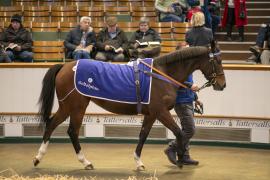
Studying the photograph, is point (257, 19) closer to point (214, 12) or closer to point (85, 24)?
point (214, 12)

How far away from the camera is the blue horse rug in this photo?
30.1 feet

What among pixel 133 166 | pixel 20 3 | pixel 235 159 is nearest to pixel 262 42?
pixel 235 159

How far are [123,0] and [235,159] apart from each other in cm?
720

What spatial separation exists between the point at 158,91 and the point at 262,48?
4.44m

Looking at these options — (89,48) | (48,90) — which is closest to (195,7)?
(89,48)

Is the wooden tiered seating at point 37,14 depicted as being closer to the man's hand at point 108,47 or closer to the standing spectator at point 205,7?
the standing spectator at point 205,7

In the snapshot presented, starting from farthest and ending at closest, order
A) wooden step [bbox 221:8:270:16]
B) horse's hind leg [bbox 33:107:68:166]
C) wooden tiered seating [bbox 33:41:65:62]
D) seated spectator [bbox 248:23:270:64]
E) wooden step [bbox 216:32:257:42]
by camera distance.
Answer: wooden step [bbox 221:8:270:16] < wooden step [bbox 216:32:257:42] < wooden tiered seating [bbox 33:41:65:62] < seated spectator [bbox 248:23:270:64] < horse's hind leg [bbox 33:107:68:166]

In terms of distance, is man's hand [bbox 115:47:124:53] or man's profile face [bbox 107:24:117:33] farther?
man's profile face [bbox 107:24:117:33]

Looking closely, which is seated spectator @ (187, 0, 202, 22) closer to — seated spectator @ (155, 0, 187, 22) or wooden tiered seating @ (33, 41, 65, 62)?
seated spectator @ (155, 0, 187, 22)

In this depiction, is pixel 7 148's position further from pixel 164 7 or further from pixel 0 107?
pixel 164 7

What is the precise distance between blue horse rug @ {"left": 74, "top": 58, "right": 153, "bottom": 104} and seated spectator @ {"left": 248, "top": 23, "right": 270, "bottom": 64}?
3.85 metres

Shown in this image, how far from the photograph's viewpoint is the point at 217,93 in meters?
11.1

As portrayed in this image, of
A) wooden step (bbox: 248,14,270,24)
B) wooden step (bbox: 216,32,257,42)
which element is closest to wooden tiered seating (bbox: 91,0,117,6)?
wooden step (bbox: 216,32,257,42)

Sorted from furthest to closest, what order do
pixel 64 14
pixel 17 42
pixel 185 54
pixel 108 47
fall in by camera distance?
1. pixel 64 14
2. pixel 17 42
3. pixel 108 47
4. pixel 185 54
